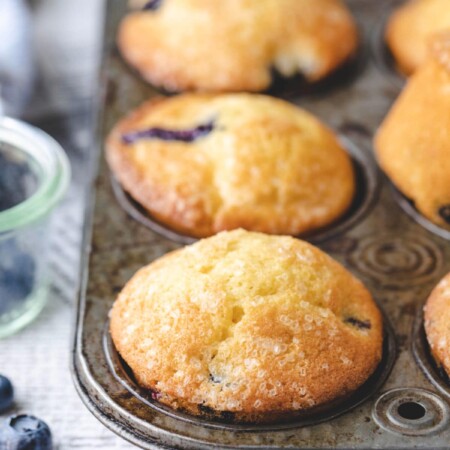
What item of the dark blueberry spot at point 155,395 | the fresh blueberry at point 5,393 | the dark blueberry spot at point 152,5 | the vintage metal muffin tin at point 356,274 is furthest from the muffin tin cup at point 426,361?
the dark blueberry spot at point 152,5

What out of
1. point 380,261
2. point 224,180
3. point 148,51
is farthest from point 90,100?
point 380,261

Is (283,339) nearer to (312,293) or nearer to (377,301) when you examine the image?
(312,293)

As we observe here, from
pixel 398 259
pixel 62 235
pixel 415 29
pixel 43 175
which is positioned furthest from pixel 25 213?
pixel 415 29

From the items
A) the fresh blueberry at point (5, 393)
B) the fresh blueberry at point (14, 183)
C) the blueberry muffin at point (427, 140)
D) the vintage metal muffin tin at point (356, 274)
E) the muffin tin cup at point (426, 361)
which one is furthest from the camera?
the fresh blueberry at point (14, 183)

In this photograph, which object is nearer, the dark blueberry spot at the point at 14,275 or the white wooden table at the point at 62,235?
the white wooden table at the point at 62,235

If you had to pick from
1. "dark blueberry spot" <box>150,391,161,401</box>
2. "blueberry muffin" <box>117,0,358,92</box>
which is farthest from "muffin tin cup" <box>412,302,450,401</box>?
"blueberry muffin" <box>117,0,358,92</box>

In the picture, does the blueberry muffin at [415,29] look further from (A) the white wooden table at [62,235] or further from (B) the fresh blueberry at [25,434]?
(B) the fresh blueberry at [25,434]

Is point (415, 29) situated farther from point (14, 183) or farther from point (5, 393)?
point (5, 393)
